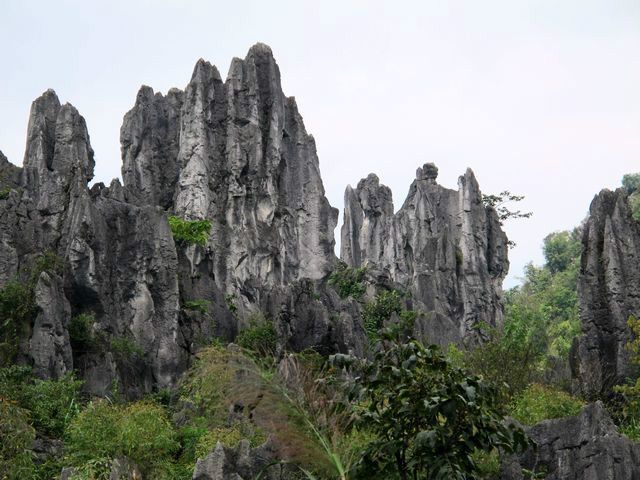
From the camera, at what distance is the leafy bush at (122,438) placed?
2150 centimetres

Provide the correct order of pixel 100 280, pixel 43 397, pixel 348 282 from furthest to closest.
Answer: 1. pixel 348 282
2. pixel 100 280
3. pixel 43 397

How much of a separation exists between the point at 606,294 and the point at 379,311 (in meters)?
20.8

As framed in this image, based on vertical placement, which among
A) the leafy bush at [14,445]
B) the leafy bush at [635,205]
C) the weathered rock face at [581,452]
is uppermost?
the leafy bush at [635,205]

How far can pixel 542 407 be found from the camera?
2442 cm

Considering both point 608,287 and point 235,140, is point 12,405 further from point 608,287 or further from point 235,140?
point 235,140

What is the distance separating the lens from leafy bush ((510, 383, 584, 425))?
24109mm

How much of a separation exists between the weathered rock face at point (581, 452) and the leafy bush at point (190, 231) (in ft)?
109

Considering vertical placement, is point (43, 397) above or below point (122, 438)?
above

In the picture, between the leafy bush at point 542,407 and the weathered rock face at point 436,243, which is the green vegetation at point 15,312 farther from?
the weathered rock face at point 436,243

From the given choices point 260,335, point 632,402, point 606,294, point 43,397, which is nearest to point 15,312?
point 43,397

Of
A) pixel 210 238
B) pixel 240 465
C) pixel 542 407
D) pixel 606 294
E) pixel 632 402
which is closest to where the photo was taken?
pixel 240 465

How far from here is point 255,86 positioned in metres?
59.3

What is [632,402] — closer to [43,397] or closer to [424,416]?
[43,397]

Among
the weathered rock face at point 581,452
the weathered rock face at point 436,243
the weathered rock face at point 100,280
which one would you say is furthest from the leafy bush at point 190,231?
the weathered rock face at point 581,452
